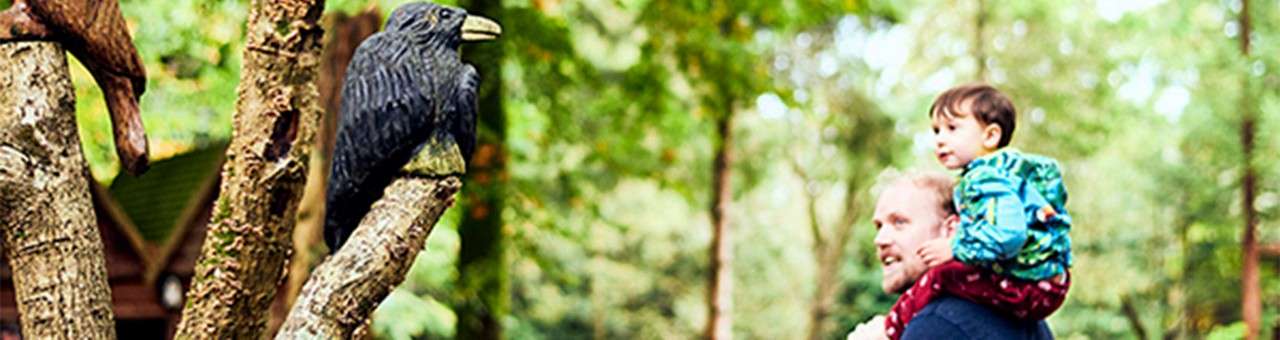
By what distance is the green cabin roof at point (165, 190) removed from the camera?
36.9 feet

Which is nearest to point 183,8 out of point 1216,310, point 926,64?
point 926,64

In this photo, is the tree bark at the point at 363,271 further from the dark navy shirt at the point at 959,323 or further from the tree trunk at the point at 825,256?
the tree trunk at the point at 825,256

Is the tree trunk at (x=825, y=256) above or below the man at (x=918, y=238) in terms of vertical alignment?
below

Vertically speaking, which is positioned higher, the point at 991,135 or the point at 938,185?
the point at 991,135

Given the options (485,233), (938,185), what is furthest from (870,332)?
(485,233)

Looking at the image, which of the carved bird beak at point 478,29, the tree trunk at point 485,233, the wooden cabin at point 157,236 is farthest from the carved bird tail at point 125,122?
the wooden cabin at point 157,236

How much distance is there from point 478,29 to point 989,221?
1072 millimetres

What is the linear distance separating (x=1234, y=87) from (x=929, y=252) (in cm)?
972

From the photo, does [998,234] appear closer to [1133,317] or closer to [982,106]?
[982,106]

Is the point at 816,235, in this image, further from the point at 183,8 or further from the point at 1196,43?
the point at 183,8

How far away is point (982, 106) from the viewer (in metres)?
2.80

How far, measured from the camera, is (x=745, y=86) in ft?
29.8

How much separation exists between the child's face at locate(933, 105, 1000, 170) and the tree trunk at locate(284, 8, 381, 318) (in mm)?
4321

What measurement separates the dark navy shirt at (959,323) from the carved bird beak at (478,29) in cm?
102
